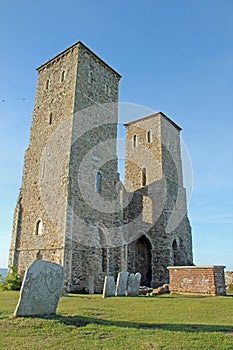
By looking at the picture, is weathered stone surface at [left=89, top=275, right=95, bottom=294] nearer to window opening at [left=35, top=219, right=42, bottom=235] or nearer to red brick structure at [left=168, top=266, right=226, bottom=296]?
window opening at [left=35, top=219, right=42, bottom=235]

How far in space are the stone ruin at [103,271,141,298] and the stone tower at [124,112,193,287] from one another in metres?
9.19

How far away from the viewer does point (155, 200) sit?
26.0 m

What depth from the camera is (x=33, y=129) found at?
939 inches

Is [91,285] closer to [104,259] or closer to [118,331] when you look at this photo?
[104,259]

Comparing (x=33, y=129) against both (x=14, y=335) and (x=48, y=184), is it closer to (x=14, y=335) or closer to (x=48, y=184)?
(x=48, y=184)

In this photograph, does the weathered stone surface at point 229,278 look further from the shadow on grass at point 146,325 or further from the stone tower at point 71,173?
the shadow on grass at point 146,325

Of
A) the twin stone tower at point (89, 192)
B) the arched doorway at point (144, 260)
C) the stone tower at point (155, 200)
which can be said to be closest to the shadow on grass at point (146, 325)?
the twin stone tower at point (89, 192)

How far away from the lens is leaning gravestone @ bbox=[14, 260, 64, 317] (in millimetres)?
7062

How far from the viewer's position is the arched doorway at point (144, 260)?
2498 centimetres

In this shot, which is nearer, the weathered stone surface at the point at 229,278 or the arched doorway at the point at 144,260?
the weathered stone surface at the point at 229,278

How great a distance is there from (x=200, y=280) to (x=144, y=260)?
12.1 m

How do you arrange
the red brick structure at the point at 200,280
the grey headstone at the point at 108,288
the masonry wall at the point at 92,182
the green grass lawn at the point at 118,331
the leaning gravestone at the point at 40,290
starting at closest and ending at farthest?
1. the green grass lawn at the point at 118,331
2. the leaning gravestone at the point at 40,290
3. the grey headstone at the point at 108,288
4. the red brick structure at the point at 200,280
5. the masonry wall at the point at 92,182

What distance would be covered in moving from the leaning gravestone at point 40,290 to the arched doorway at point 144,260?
18454mm

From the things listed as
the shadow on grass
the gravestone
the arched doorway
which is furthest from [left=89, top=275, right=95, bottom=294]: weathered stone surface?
the shadow on grass
